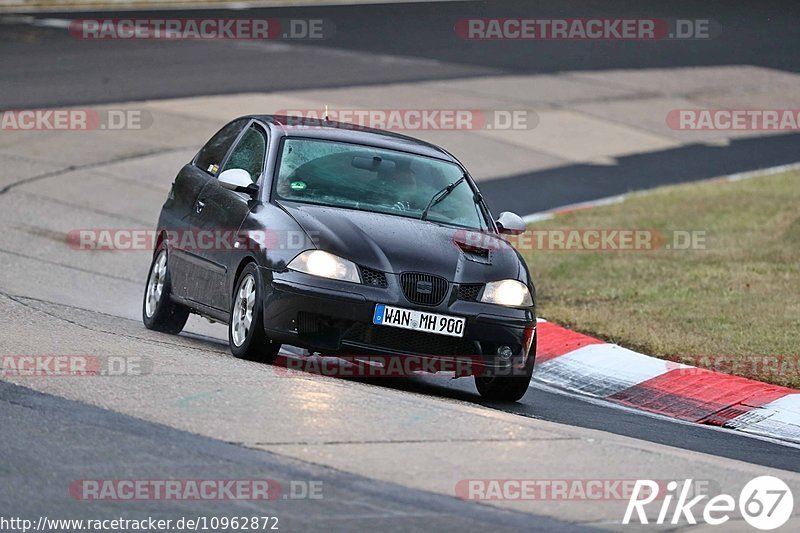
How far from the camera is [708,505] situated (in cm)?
673

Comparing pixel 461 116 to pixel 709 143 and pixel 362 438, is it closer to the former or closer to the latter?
pixel 709 143

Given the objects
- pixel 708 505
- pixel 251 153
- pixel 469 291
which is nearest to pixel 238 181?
pixel 251 153

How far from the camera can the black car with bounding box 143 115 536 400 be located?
9.02 m

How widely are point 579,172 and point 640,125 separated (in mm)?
3413

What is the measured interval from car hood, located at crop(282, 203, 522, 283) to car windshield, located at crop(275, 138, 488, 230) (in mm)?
212

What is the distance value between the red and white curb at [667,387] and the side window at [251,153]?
256cm

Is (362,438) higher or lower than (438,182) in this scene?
lower

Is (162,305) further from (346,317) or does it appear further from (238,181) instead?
(346,317)

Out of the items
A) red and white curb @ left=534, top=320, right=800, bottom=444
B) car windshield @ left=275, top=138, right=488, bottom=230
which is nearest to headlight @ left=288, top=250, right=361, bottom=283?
car windshield @ left=275, top=138, right=488, bottom=230

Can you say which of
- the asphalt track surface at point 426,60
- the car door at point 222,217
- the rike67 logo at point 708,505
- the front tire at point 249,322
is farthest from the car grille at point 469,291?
the asphalt track surface at point 426,60

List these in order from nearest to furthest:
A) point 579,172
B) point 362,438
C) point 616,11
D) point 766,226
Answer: point 362,438 → point 766,226 → point 579,172 → point 616,11

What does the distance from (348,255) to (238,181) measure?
1.23 meters

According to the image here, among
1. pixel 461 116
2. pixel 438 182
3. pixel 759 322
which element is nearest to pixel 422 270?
pixel 438 182

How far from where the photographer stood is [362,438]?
725 cm
